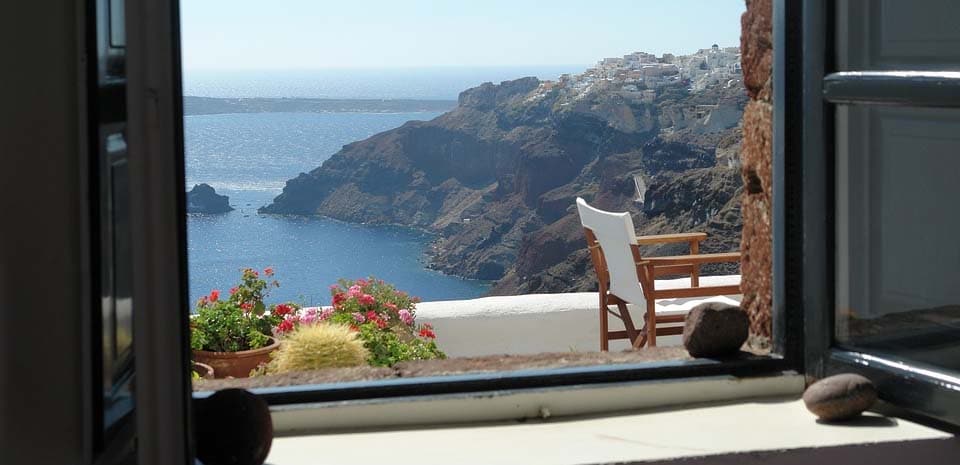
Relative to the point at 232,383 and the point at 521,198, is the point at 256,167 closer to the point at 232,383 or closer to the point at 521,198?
the point at 521,198

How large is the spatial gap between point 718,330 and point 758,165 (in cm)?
33

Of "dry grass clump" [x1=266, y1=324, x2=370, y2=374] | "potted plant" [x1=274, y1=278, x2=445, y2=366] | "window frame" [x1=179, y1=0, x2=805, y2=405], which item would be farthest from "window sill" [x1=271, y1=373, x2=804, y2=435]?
"potted plant" [x1=274, y1=278, x2=445, y2=366]

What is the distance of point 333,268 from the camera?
38.6 feet

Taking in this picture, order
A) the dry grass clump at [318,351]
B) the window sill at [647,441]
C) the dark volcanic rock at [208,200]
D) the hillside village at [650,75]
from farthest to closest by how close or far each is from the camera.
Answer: the hillside village at [650,75] < the dark volcanic rock at [208,200] < the dry grass clump at [318,351] < the window sill at [647,441]

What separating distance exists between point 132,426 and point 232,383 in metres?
0.87

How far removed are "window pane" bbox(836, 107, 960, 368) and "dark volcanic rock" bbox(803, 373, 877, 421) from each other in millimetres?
69

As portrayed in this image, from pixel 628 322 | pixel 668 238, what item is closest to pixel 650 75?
pixel 668 238

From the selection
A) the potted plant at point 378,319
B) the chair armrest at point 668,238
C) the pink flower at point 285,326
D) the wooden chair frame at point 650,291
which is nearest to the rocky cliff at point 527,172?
the chair armrest at point 668,238

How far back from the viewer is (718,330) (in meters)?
1.93

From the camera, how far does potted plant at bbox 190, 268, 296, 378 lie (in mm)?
3594

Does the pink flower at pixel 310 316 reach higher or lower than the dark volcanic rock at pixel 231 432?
lower

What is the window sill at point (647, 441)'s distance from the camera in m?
1.60

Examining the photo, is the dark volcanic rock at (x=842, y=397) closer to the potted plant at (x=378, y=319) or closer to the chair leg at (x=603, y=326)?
the potted plant at (x=378, y=319)

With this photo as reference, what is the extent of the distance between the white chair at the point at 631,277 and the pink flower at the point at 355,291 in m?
1.07
